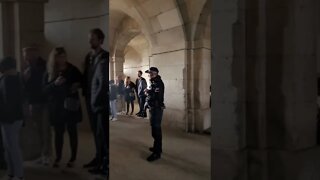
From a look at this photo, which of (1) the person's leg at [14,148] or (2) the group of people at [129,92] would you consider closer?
(1) the person's leg at [14,148]

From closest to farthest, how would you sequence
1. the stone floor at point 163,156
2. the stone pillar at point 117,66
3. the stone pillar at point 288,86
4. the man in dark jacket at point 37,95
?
1. the man in dark jacket at point 37,95
2. the stone pillar at point 288,86
3. the stone floor at point 163,156
4. the stone pillar at point 117,66

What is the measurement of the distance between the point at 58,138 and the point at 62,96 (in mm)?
200

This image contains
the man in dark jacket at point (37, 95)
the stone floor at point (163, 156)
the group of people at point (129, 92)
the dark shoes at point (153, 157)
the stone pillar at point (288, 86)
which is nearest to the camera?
the man in dark jacket at point (37, 95)

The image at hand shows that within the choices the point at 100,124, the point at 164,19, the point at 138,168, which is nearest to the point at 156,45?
the point at 164,19

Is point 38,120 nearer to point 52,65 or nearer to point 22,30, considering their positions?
point 52,65

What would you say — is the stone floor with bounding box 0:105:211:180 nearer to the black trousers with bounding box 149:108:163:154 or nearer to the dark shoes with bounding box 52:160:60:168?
the dark shoes with bounding box 52:160:60:168

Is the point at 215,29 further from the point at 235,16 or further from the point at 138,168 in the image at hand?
the point at 138,168

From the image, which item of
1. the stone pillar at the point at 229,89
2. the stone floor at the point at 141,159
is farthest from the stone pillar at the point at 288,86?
the stone floor at the point at 141,159

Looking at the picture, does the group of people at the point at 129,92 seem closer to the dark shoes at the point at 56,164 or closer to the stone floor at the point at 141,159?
the stone floor at the point at 141,159

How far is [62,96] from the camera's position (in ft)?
4.70

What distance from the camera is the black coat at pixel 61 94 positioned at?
1.42 m

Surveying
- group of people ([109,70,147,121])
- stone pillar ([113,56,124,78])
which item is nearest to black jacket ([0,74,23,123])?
group of people ([109,70,147,121])

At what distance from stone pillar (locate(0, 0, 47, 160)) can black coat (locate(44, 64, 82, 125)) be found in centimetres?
12

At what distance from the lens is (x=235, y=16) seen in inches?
101
